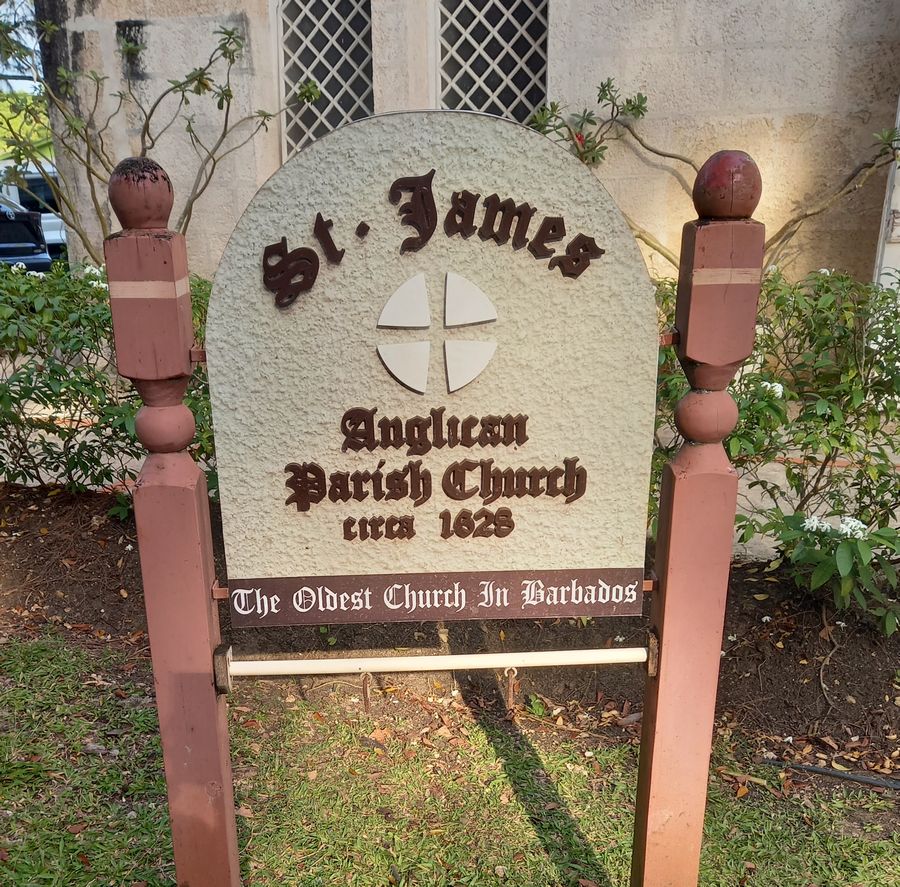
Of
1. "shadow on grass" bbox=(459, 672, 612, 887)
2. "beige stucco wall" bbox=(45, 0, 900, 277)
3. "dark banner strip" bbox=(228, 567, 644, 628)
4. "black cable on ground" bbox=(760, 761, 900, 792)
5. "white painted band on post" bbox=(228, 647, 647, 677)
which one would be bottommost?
"shadow on grass" bbox=(459, 672, 612, 887)

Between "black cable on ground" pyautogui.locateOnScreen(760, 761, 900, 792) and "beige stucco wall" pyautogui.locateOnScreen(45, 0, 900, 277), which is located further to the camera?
"beige stucco wall" pyautogui.locateOnScreen(45, 0, 900, 277)

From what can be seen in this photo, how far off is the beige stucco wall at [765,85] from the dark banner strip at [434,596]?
423cm

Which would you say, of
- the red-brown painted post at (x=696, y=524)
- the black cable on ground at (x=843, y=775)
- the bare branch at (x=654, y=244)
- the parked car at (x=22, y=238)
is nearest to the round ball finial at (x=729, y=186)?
the red-brown painted post at (x=696, y=524)

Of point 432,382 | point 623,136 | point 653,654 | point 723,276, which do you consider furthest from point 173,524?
point 623,136

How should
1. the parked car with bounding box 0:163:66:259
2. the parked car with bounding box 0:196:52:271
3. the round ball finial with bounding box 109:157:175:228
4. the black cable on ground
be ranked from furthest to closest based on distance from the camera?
the parked car with bounding box 0:163:66:259
the parked car with bounding box 0:196:52:271
the black cable on ground
the round ball finial with bounding box 109:157:175:228

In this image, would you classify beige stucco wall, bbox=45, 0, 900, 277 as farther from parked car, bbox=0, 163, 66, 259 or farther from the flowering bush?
parked car, bbox=0, 163, 66, 259

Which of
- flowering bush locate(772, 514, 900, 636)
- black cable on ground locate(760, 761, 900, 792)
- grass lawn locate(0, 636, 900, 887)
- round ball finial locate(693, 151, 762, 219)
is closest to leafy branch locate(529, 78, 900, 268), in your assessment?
flowering bush locate(772, 514, 900, 636)

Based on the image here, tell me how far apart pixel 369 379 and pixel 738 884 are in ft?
6.00

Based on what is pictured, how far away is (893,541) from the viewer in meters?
2.73

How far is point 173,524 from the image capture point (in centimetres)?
179

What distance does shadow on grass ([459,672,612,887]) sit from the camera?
2.49m

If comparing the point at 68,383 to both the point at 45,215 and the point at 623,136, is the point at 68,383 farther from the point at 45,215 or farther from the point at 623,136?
the point at 45,215

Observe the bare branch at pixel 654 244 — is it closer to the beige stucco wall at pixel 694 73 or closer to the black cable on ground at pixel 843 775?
the beige stucco wall at pixel 694 73

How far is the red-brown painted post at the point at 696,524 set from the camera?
170cm
